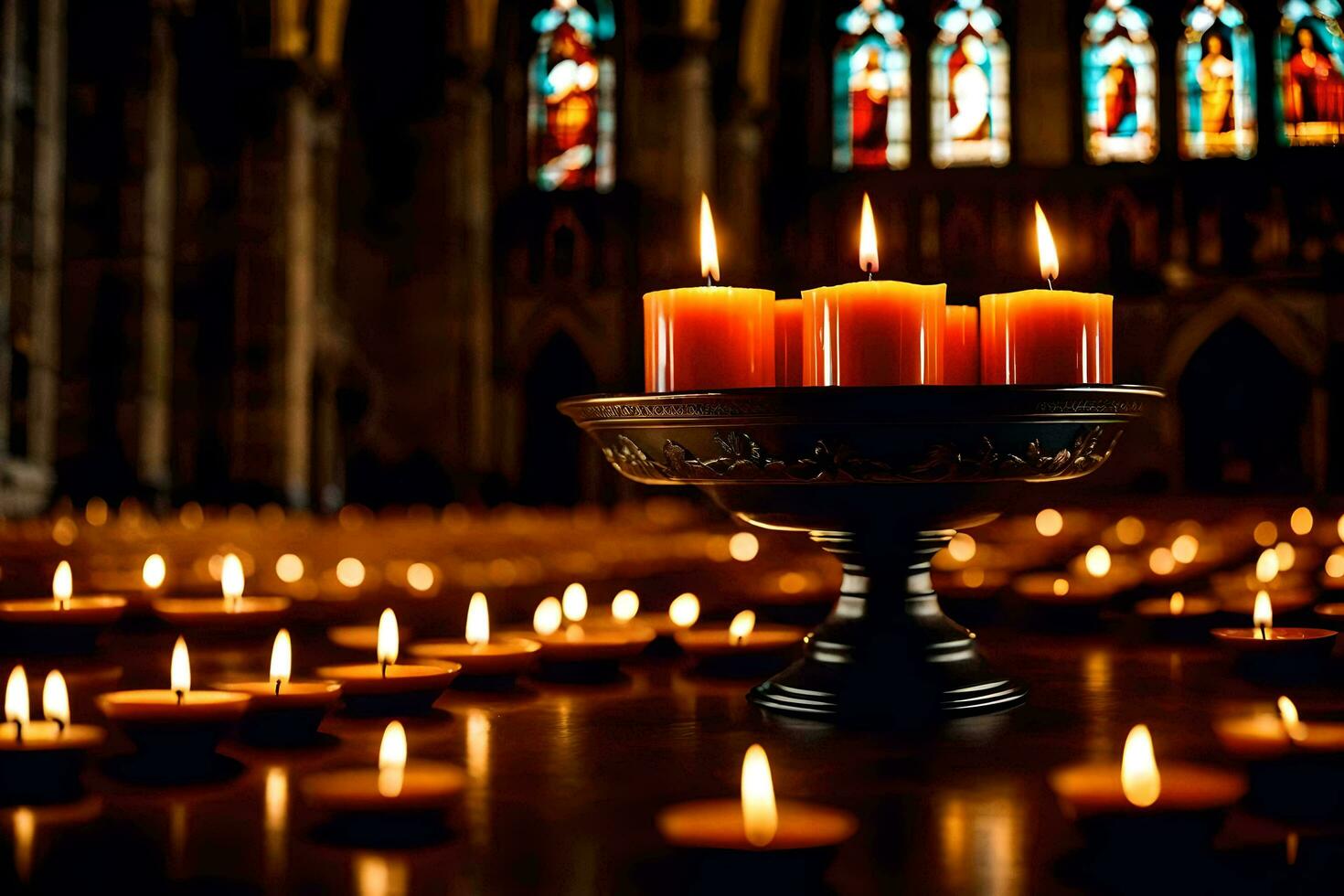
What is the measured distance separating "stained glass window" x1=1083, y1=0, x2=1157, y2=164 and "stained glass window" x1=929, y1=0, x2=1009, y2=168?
1.03 m

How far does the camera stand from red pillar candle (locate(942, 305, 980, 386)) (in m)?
1.83

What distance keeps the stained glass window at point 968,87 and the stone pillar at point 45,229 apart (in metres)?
10.00

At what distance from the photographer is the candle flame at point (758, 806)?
965mm

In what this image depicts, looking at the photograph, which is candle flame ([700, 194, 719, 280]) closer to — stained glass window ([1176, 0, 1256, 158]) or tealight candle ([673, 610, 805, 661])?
tealight candle ([673, 610, 805, 661])

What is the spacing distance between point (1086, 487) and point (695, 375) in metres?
15.4

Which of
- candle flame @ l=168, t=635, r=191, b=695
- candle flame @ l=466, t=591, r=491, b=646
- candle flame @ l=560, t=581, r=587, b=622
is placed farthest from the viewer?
candle flame @ l=560, t=581, r=587, b=622

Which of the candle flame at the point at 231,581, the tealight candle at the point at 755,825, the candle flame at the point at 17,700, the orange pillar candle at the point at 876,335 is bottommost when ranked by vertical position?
the tealight candle at the point at 755,825

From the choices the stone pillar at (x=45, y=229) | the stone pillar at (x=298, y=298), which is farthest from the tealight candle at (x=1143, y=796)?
the stone pillar at (x=298, y=298)

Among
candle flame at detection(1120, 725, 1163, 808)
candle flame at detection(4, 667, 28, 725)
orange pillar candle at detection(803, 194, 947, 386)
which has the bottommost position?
candle flame at detection(1120, 725, 1163, 808)

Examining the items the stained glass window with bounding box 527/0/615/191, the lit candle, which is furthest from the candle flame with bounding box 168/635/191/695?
the stained glass window with bounding box 527/0/615/191

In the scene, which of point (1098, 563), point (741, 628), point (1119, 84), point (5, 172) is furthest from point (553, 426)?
point (741, 628)

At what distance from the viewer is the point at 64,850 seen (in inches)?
41.7

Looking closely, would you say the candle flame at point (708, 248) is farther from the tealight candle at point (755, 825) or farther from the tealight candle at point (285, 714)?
the tealight candle at point (755, 825)

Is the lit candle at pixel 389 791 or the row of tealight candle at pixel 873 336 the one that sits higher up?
the row of tealight candle at pixel 873 336
